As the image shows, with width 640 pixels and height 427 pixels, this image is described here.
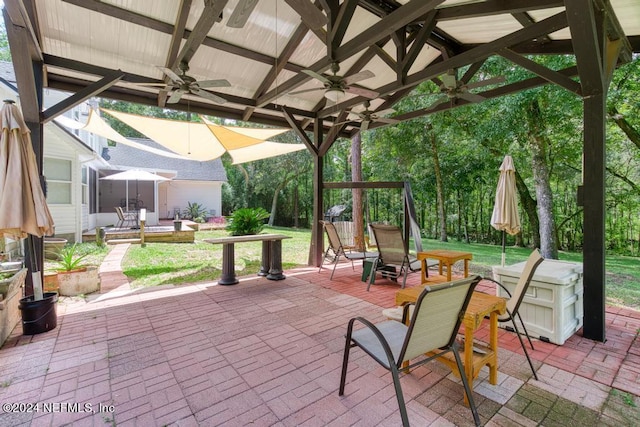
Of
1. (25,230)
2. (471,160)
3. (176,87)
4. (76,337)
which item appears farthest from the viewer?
(471,160)

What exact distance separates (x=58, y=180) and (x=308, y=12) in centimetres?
888

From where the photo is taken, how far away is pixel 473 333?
2105 mm

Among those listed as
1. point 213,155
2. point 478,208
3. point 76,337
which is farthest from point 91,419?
point 478,208

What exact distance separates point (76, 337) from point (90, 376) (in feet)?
3.33

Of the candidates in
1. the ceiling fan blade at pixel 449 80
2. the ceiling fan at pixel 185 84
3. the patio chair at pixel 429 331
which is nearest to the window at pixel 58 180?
the ceiling fan at pixel 185 84

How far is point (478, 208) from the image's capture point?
14766 mm

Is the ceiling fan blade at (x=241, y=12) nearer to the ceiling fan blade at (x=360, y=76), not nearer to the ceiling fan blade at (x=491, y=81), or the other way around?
the ceiling fan blade at (x=360, y=76)

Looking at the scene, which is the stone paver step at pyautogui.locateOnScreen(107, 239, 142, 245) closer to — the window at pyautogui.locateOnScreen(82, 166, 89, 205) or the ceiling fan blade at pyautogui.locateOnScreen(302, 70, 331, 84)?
the window at pyautogui.locateOnScreen(82, 166, 89, 205)

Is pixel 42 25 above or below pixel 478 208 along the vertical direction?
above

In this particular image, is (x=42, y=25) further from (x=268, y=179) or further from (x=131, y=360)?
(x=268, y=179)

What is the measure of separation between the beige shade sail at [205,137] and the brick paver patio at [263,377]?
12.0 ft

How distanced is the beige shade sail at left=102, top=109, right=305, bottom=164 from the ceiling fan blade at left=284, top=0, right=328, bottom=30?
3.89m

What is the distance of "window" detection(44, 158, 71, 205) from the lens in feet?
25.9

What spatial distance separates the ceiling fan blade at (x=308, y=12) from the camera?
2.54 m
